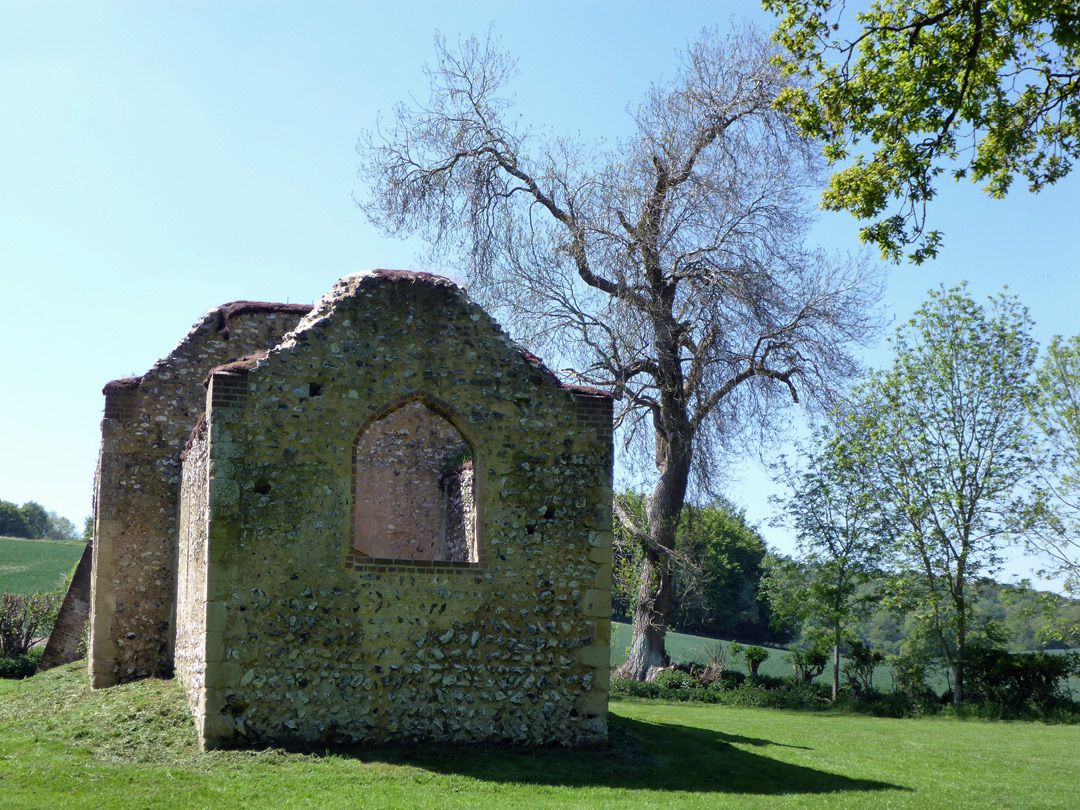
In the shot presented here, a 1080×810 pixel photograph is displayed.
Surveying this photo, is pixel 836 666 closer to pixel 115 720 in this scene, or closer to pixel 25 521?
pixel 115 720

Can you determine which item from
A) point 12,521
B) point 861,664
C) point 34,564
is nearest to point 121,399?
point 861,664

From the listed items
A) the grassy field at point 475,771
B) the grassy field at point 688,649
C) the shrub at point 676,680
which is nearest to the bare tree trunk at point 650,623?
the shrub at point 676,680

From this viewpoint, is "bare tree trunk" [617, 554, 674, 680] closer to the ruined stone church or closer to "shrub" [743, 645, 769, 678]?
"shrub" [743, 645, 769, 678]

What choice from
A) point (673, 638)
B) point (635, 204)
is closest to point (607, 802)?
point (635, 204)

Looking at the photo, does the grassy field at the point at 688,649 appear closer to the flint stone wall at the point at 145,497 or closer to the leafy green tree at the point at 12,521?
the flint stone wall at the point at 145,497

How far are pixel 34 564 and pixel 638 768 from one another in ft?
148

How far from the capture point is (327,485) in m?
11.0

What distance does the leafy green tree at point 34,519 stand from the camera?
80375 millimetres

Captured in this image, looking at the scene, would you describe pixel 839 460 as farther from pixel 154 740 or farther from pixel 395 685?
pixel 154 740

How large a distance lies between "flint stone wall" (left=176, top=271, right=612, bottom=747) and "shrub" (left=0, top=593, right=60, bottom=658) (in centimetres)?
1258

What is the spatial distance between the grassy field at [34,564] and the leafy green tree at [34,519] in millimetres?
25999

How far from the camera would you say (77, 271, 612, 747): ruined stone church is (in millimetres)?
10508

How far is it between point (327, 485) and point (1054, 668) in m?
19.7

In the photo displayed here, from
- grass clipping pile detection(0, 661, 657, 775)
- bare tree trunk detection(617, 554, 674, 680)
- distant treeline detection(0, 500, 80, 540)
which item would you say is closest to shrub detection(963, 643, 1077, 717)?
bare tree trunk detection(617, 554, 674, 680)
